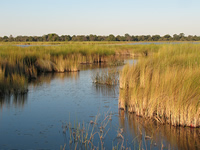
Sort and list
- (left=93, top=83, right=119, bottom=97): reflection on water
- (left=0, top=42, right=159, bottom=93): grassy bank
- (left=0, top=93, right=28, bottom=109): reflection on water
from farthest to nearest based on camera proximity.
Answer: (left=0, top=42, right=159, bottom=93): grassy bank, (left=93, top=83, right=119, bottom=97): reflection on water, (left=0, top=93, right=28, bottom=109): reflection on water

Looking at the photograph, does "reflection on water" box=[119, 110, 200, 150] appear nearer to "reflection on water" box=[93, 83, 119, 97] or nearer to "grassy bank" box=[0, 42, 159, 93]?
"reflection on water" box=[93, 83, 119, 97]

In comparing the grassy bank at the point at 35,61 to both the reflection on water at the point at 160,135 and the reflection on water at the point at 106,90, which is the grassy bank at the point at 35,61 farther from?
the reflection on water at the point at 160,135

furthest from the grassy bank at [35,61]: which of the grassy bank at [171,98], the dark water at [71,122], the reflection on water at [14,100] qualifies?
the grassy bank at [171,98]

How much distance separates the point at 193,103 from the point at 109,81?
518 centimetres

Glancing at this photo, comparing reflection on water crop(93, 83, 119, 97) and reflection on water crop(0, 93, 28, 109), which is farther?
reflection on water crop(93, 83, 119, 97)

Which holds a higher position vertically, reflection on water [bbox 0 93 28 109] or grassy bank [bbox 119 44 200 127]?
grassy bank [bbox 119 44 200 127]

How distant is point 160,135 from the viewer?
4.95 metres

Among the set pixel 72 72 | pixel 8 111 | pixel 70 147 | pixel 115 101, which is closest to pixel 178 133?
pixel 70 147

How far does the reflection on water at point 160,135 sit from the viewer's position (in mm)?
4539

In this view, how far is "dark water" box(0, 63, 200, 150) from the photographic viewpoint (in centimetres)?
467

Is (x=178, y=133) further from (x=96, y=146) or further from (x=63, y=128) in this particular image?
(x=63, y=128)

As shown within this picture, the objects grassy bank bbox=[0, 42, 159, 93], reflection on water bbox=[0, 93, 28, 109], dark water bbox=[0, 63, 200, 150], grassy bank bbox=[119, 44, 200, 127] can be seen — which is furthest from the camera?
grassy bank bbox=[0, 42, 159, 93]

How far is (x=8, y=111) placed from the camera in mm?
6617

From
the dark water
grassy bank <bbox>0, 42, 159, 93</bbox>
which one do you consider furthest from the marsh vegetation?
grassy bank <bbox>0, 42, 159, 93</bbox>
